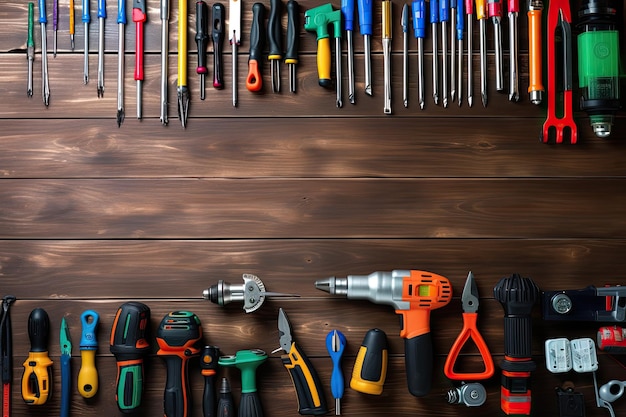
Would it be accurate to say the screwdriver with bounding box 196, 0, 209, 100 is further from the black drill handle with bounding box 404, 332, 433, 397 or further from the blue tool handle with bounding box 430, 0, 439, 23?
the black drill handle with bounding box 404, 332, 433, 397

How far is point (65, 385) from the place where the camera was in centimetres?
185

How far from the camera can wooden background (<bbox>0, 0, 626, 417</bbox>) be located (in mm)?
1888

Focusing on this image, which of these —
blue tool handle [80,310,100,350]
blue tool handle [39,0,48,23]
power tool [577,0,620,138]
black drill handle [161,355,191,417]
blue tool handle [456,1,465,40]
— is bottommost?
black drill handle [161,355,191,417]

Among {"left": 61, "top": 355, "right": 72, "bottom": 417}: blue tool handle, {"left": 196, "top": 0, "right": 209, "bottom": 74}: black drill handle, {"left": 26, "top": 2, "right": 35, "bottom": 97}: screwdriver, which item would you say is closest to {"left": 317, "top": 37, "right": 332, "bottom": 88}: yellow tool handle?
{"left": 196, "top": 0, "right": 209, "bottom": 74}: black drill handle

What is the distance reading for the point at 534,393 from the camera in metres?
1.89

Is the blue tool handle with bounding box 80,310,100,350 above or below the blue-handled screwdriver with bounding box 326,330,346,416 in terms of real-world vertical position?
above

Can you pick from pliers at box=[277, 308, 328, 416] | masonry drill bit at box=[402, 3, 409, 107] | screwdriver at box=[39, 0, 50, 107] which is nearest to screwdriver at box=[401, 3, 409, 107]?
masonry drill bit at box=[402, 3, 409, 107]

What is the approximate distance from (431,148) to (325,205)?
0.33 meters

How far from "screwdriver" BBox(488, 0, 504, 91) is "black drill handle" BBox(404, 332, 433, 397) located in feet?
2.32

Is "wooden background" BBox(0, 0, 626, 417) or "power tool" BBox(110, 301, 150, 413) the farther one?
"wooden background" BBox(0, 0, 626, 417)

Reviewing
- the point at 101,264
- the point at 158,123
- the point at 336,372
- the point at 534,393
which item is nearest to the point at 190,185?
the point at 158,123

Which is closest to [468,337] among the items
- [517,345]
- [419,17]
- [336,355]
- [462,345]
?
[462,345]

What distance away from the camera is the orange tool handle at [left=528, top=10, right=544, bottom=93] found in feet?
6.11

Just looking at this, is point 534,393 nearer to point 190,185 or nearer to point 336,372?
point 336,372
